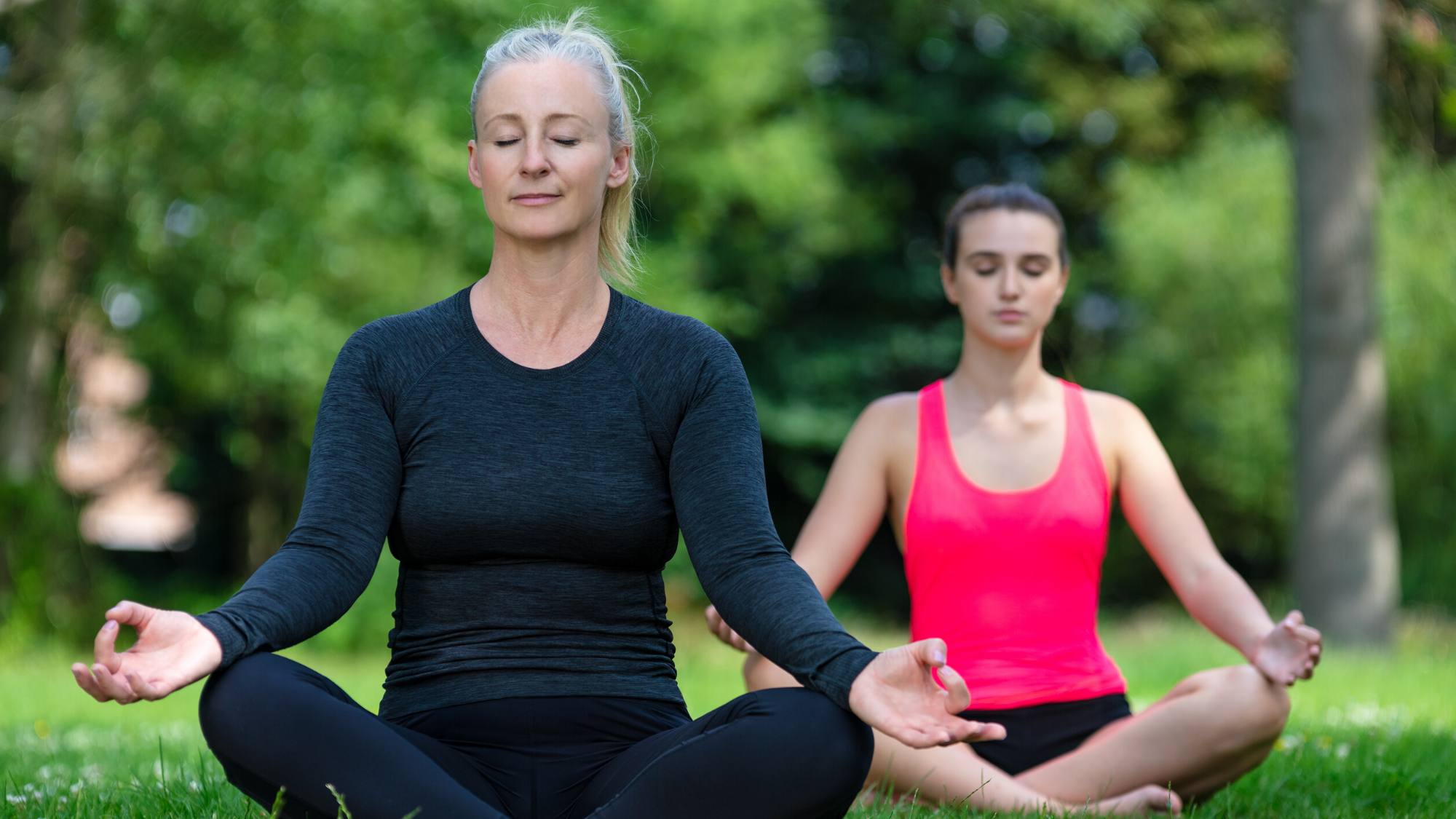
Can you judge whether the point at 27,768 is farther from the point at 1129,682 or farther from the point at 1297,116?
the point at 1297,116

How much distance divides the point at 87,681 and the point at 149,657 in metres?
0.10

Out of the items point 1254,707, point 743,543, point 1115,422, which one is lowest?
point 1254,707

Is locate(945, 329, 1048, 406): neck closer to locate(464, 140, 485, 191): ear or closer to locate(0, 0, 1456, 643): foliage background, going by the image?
locate(464, 140, 485, 191): ear

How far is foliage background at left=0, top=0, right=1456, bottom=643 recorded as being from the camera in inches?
435

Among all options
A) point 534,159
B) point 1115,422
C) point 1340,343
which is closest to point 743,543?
point 534,159

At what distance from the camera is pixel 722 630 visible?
9.05ft

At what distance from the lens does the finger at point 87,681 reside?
71.7 inches

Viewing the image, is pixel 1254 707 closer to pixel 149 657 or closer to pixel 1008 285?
pixel 1008 285

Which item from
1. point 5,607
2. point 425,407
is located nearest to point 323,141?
point 5,607

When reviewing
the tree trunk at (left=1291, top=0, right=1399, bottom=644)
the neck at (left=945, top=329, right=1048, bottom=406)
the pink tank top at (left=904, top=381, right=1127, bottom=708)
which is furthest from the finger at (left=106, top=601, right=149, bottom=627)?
the tree trunk at (left=1291, top=0, right=1399, bottom=644)

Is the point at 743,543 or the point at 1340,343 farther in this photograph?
the point at 1340,343

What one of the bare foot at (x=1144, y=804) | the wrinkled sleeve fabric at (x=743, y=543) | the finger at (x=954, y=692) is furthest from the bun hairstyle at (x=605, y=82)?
the bare foot at (x=1144, y=804)

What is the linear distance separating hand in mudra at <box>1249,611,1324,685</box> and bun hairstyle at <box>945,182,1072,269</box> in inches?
50.8

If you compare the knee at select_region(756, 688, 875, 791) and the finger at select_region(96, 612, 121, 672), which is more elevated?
the finger at select_region(96, 612, 121, 672)
